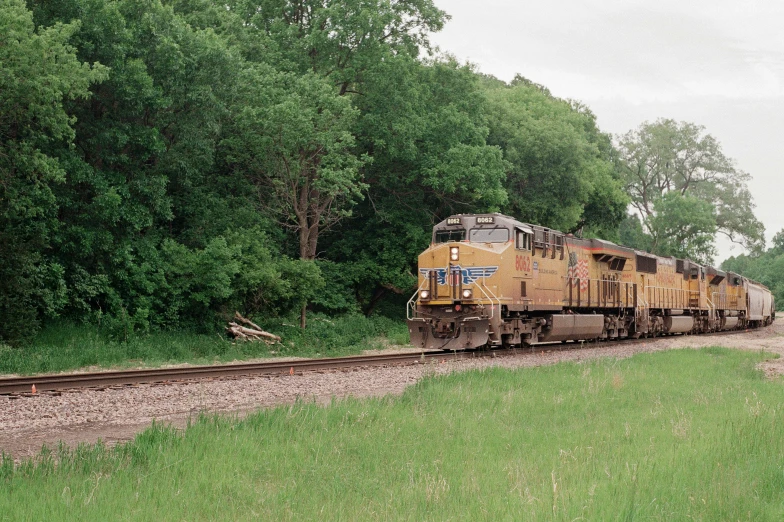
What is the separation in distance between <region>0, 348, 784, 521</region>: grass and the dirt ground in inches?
46.6

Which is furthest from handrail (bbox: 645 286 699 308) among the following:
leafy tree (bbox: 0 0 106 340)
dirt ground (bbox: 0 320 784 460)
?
leafy tree (bbox: 0 0 106 340)

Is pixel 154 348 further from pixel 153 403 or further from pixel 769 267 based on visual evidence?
pixel 769 267

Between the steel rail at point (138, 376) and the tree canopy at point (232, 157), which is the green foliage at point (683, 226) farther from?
the steel rail at point (138, 376)

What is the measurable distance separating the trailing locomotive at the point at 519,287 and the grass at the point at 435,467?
987 cm

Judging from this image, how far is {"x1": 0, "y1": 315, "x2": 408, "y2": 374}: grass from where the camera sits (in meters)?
17.4

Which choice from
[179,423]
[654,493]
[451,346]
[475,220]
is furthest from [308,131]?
[654,493]

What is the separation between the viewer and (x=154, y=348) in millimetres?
20438

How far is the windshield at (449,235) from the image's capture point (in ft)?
73.3

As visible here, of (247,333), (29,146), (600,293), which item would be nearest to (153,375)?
(29,146)

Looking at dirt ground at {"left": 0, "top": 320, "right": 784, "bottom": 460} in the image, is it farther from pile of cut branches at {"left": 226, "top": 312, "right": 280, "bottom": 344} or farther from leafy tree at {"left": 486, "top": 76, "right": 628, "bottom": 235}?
leafy tree at {"left": 486, "top": 76, "right": 628, "bottom": 235}

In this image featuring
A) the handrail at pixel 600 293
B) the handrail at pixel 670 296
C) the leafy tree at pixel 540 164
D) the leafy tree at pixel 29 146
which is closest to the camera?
the leafy tree at pixel 29 146

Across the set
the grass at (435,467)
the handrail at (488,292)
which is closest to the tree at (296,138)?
the handrail at (488,292)

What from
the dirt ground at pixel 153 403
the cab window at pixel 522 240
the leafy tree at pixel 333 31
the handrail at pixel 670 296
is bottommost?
the dirt ground at pixel 153 403

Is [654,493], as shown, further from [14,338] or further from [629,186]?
[629,186]
